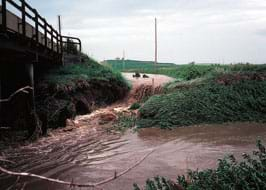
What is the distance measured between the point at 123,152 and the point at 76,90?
384 inches

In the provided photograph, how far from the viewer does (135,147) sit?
12461 mm

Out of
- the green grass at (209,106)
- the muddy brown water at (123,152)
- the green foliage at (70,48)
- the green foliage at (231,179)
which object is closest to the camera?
the green foliage at (231,179)

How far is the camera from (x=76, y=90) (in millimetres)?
20938

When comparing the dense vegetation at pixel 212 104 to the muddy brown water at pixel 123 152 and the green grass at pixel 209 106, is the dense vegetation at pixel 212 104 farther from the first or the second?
the muddy brown water at pixel 123 152

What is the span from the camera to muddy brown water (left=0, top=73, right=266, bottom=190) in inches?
357

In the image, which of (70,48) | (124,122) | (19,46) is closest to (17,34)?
(19,46)

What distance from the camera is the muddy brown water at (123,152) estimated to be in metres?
9.06

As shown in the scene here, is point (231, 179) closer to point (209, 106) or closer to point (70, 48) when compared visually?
point (209, 106)

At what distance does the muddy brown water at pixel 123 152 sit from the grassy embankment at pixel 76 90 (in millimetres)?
1606

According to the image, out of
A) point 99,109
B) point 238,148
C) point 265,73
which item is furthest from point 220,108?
point 99,109

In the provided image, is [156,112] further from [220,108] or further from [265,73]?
[265,73]

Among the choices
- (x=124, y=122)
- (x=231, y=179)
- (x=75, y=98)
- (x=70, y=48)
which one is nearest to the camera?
(x=231, y=179)

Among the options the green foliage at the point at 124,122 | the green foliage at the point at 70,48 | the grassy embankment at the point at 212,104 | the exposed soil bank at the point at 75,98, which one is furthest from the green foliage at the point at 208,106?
the green foliage at the point at 70,48

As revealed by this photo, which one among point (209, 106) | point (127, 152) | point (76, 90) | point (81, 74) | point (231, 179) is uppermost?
point (81, 74)
